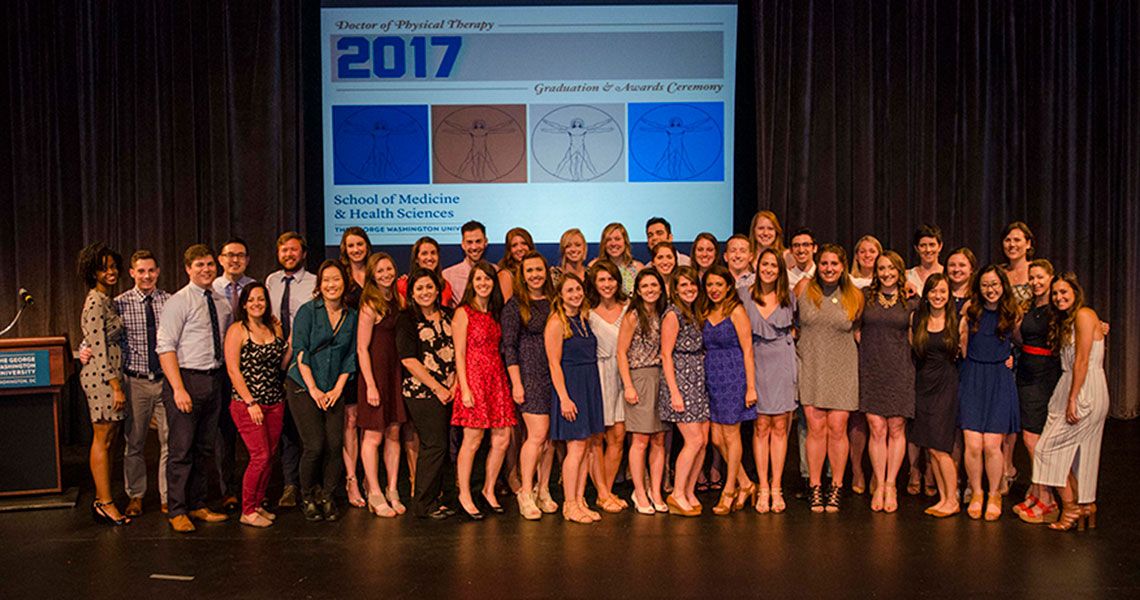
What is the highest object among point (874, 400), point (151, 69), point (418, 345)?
point (151, 69)

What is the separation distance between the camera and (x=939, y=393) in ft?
15.6

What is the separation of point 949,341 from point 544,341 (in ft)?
6.70

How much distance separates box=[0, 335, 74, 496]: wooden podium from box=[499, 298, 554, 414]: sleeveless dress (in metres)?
2.53

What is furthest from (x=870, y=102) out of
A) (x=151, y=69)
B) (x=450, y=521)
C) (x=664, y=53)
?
(x=151, y=69)

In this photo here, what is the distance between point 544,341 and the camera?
470 centimetres

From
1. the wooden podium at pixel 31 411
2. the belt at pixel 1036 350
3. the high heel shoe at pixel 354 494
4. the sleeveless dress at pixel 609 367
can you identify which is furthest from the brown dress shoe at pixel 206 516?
the belt at pixel 1036 350

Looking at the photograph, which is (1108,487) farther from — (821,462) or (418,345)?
(418,345)

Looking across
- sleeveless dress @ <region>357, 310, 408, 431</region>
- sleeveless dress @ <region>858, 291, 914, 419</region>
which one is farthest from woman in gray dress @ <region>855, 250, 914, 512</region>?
sleeveless dress @ <region>357, 310, 408, 431</region>

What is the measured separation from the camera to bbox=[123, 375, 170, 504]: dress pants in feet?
Answer: 15.9

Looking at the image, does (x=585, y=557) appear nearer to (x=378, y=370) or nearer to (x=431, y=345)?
(x=431, y=345)

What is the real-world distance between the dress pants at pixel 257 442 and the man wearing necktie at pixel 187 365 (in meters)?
0.19

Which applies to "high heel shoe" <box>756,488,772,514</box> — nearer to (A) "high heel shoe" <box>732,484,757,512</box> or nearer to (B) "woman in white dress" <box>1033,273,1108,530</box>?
(A) "high heel shoe" <box>732,484,757,512</box>

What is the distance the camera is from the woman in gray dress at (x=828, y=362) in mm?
4820

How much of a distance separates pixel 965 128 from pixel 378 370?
202 inches
